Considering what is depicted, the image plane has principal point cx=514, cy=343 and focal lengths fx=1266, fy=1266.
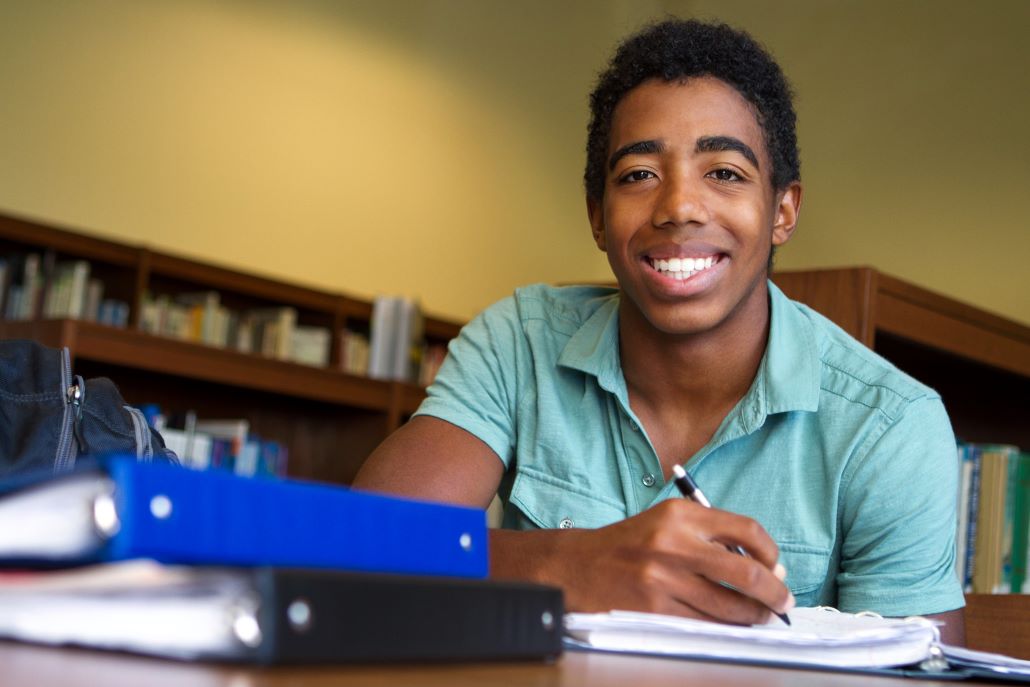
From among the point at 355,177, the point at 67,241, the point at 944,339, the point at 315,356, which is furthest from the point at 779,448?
the point at 355,177

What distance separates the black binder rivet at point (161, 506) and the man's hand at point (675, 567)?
48 centimetres

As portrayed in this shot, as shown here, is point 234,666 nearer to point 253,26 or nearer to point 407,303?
point 407,303

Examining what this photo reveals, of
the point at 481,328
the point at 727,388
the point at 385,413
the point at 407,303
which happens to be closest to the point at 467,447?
the point at 481,328

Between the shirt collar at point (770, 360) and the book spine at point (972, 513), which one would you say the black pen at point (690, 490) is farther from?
the book spine at point (972, 513)

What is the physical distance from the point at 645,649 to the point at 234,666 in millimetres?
344

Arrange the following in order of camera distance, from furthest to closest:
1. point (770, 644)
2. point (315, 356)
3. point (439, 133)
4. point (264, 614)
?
1. point (439, 133)
2. point (315, 356)
3. point (770, 644)
4. point (264, 614)

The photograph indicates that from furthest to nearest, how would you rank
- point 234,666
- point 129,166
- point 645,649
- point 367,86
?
1. point 367,86
2. point 129,166
3. point 645,649
4. point 234,666

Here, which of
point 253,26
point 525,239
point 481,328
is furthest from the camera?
point 525,239

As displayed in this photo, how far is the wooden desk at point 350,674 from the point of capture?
1.43 feet

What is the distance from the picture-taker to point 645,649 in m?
0.76

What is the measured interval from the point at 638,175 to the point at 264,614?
1.04 metres

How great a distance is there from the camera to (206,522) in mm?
498

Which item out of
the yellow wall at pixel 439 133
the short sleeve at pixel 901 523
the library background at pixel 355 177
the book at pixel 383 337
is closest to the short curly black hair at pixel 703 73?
the short sleeve at pixel 901 523

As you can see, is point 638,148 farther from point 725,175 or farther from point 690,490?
point 690,490
